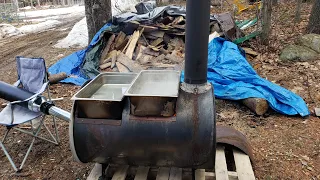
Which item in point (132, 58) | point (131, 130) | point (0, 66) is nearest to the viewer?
point (131, 130)

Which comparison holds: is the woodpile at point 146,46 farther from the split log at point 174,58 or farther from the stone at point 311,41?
the stone at point 311,41

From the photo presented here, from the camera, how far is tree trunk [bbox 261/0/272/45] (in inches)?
240

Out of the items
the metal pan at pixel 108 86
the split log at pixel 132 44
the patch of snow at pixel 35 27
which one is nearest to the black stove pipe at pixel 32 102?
the metal pan at pixel 108 86

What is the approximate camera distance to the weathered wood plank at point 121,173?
239 cm

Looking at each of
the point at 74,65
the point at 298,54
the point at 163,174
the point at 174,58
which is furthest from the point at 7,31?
the point at 163,174

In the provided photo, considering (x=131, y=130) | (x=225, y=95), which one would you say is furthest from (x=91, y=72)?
(x=131, y=130)

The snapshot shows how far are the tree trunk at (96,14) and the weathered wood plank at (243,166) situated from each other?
467cm

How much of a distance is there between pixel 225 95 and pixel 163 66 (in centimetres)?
164

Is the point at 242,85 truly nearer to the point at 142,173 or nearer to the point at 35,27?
the point at 142,173

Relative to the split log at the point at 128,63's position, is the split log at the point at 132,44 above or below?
above

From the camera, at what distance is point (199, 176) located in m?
2.35

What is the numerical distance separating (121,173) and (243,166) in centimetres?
115

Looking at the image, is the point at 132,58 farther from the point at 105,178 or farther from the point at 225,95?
the point at 105,178

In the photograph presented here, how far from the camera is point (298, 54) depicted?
559 cm
